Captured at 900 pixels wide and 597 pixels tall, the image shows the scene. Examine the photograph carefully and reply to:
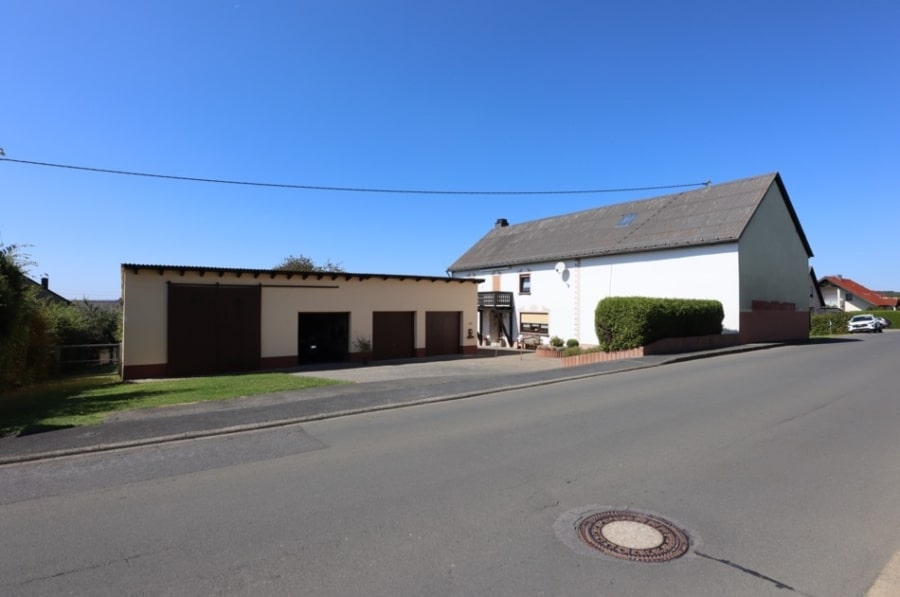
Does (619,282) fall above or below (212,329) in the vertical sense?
above

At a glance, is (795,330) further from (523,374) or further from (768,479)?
(768,479)

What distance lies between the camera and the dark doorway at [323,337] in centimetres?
2205

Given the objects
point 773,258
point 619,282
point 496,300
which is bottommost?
point 496,300

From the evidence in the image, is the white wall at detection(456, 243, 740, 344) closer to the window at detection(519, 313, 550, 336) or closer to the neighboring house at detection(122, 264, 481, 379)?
the window at detection(519, 313, 550, 336)

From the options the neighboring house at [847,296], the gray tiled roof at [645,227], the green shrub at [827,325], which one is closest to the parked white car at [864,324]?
the green shrub at [827,325]

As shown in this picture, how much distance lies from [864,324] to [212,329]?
4985 centimetres

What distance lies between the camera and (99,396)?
39.5 feet

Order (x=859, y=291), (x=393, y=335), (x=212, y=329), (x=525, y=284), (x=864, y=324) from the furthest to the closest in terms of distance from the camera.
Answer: (x=859, y=291) < (x=864, y=324) < (x=525, y=284) < (x=393, y=335) < (x=212, y=329)

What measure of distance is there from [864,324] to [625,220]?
26.3 meters

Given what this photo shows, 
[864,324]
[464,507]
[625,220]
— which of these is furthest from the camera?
[864,324]

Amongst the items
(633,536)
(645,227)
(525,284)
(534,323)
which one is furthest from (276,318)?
(645,227)

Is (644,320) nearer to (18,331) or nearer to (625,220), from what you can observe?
(625,220)

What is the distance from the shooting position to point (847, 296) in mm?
67875

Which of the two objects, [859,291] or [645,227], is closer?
[645,227]
